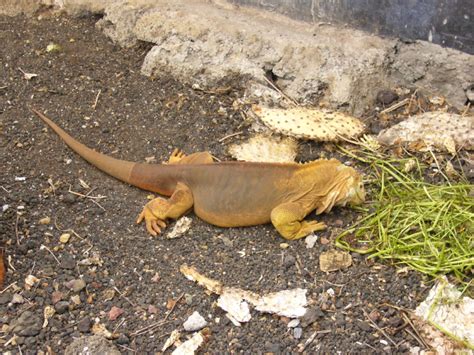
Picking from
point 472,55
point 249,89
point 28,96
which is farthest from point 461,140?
point 28,96

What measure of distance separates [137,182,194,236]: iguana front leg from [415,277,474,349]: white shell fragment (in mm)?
1743

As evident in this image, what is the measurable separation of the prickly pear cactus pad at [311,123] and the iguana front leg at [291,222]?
2.72 ft

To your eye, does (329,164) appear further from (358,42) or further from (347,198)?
(358,42)

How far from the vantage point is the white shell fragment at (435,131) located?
527 centimetres

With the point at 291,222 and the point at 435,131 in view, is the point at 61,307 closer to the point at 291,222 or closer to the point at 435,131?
the point at 291,222

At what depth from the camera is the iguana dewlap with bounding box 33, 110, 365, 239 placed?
15.5 feet

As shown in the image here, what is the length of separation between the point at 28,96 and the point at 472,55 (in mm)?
3640

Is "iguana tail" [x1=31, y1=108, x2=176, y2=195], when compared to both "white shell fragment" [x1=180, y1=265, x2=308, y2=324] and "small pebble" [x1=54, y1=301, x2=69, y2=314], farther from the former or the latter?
"small pebble" [x1=54, y1=301, x2=69, y2=314]

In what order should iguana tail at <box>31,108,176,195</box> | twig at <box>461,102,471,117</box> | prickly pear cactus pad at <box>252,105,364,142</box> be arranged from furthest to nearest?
twig at <box>461,102,471,117</box> → prickly pear cactus pad at <box>252,105,364,142</box> → iguana tail at <box>31,108,176,195</box>

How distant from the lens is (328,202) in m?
4.77

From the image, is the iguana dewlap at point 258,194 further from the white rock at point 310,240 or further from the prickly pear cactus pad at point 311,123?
the prickly pear cactus pad at point 311,123

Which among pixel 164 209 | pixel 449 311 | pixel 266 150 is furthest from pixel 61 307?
pixel 449 311

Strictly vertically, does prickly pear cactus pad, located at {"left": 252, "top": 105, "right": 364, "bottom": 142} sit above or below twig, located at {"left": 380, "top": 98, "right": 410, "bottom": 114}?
below

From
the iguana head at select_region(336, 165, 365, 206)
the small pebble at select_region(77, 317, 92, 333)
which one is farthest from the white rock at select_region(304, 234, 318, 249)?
the small pebble at select_region(77, 317, 92, 333)
